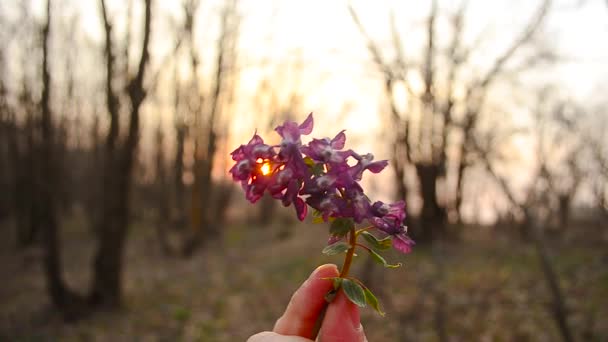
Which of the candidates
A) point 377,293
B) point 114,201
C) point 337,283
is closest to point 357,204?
point 337,283

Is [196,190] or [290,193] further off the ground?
[290,193]

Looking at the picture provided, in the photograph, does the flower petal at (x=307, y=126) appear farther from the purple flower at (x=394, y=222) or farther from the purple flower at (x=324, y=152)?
the purple flower at (x=394, y=222)

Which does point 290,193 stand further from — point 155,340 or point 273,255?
point 273,255

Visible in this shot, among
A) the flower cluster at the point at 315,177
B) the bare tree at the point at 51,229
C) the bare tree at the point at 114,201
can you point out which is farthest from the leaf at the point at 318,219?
the bare tree at the point at 51,229

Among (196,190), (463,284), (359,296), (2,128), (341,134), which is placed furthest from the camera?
(2,128)

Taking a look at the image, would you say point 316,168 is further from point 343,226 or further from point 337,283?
point 337,283

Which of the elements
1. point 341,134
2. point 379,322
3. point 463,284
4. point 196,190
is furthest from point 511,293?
point 196,190
